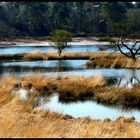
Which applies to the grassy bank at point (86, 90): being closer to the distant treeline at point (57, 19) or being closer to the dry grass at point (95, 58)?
the dry grass at point (95, 58)

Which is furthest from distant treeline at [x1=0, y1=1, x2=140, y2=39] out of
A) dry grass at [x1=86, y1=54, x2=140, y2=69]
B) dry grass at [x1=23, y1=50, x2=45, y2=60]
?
dry grass at [x1=86, y1=54, x2=140, y2=69]

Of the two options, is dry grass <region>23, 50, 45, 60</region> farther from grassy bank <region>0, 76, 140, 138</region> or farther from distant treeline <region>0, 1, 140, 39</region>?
distant treeline <region>0, 1, 140, 39</region>

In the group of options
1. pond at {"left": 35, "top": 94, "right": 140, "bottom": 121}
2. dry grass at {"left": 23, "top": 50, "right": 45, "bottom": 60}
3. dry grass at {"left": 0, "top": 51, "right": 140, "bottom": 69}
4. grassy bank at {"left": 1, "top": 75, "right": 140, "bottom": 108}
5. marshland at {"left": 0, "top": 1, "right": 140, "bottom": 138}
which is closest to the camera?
marshland at {"left": 0, "top": 1, "right": 140, "bottom": 138}

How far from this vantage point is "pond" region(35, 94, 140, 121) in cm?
1432

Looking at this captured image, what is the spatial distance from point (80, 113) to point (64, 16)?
243 ft

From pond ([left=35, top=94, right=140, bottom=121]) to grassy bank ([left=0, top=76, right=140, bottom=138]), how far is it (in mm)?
973

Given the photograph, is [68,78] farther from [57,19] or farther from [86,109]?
[57,19]

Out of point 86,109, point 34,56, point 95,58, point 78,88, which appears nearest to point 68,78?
point 78,88

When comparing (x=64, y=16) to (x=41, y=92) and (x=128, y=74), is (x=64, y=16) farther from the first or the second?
(x=41, y=92)

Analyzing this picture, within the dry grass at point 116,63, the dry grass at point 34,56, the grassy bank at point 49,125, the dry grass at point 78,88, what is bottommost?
the dry grass at point 34,56

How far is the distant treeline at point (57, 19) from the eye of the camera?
280 ft

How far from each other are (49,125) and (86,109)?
630 cm

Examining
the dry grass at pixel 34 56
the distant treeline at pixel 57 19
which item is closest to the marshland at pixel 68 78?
the distant treeline at pixel 57 19

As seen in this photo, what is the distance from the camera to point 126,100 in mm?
16609
